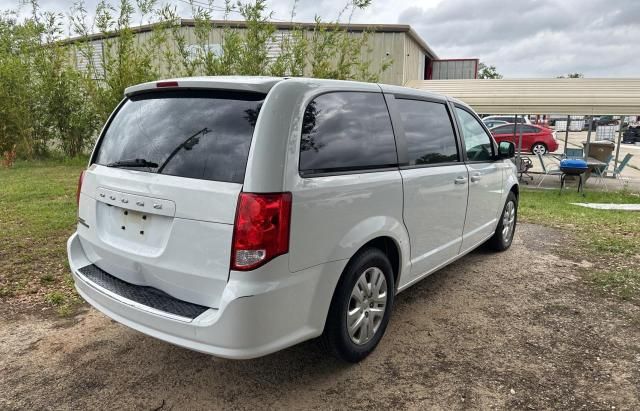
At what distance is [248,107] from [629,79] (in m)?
15.4

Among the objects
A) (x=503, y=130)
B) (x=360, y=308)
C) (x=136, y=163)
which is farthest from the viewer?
(x=503, y=130)

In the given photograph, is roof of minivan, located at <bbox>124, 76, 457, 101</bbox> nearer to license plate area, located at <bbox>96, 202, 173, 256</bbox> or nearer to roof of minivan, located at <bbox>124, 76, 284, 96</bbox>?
roof of minivan, located at <bbox>124, 76, 284, 96</bbox>

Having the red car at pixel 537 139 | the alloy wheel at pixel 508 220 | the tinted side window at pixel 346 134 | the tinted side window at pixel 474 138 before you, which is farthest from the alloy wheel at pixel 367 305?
the red car at pixel 537 139

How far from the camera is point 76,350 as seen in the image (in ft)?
10.2

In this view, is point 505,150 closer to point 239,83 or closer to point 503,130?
point 239,83

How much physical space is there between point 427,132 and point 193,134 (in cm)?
183

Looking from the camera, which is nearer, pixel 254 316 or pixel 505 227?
pixel 254 316

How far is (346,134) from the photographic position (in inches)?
109

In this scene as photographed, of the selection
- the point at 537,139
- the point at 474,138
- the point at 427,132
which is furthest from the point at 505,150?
the point at 537,139

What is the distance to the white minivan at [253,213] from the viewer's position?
88.8 inches

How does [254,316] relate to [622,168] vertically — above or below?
above

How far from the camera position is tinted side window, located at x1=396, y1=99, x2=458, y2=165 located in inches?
132

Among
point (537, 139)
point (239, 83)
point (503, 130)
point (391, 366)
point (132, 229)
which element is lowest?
point (391, 366)

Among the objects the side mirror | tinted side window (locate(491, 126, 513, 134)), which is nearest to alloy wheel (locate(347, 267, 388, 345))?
the side mirror
